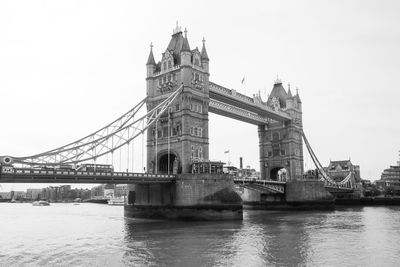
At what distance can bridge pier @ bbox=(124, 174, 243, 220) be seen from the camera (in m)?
46.6

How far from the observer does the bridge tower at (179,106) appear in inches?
2133

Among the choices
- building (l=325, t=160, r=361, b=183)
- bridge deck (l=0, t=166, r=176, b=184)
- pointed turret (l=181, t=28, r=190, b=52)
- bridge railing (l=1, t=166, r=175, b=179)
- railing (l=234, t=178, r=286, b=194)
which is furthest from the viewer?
building (l=325, t=160, r=361, b=183)

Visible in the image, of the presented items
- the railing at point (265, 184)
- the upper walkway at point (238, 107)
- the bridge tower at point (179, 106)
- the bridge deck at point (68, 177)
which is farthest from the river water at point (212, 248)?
the upper walkway at point (238, 107)

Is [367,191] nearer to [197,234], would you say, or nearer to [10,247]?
[197,234]

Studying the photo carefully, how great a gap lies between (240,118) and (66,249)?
49.0 metres

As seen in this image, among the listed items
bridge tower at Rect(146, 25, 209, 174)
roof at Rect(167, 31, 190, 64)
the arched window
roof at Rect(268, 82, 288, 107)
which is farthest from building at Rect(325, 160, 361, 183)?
roof at Rect(167, 31, 190, 64)

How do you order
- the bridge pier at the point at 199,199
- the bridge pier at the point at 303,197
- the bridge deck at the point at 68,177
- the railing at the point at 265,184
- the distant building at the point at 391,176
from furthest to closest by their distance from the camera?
the distant building at the point at 391,176, the bridge pier at the point at 303,197, the railing at the point at 265,184, the bridge pier at the point at 199,199, the bridge deck at the point at 68,177

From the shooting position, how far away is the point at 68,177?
38250 mm

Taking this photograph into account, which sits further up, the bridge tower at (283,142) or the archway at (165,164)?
the bridge tower at (283,142)

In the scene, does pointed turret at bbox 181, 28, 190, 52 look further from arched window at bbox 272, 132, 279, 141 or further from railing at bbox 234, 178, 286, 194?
arched window at bbox 272, 132, 279, 141

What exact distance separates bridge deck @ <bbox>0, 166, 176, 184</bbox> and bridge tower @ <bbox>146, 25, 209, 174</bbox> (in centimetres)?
806

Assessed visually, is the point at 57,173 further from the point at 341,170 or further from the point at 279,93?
the point at 341,170

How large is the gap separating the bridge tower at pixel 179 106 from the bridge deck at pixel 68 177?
26.5ft

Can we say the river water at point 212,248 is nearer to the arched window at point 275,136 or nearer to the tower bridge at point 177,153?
the tower bridge at point 177,153
